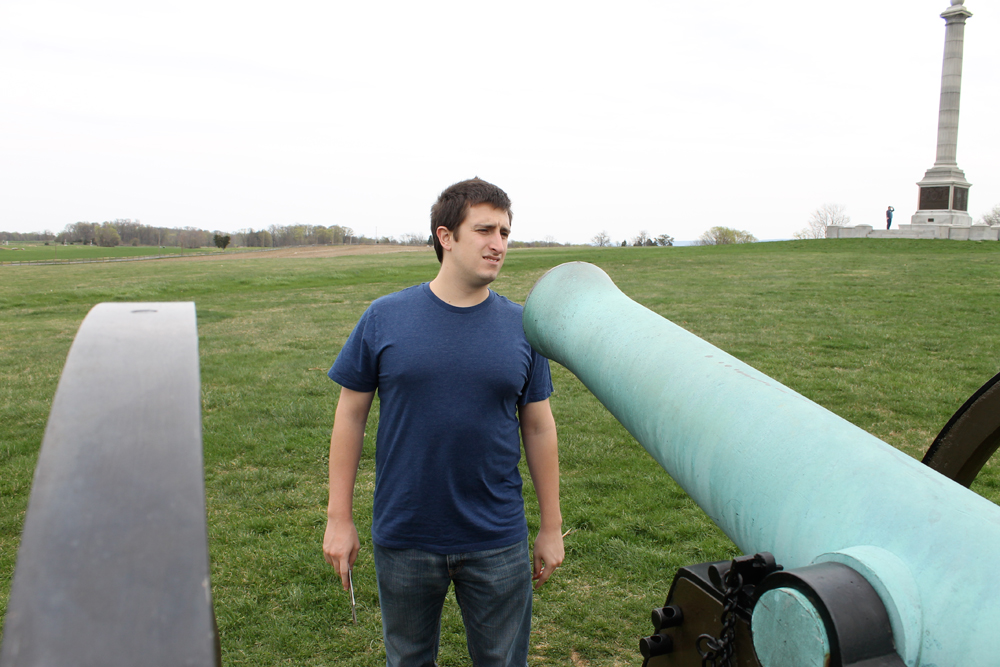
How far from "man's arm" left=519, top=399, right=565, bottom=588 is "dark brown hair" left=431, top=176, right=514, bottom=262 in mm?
715

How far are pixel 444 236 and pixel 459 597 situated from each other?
1281 mm

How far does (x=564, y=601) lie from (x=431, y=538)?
80.8 inches

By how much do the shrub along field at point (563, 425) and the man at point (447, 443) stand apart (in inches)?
54.8

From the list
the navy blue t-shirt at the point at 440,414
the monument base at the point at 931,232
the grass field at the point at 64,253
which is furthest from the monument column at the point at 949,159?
the grass field at the point at 64,253

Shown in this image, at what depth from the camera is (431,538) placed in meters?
2.43

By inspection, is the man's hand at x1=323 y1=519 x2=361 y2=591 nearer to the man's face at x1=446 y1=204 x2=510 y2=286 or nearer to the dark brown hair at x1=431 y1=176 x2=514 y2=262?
the man's face at x1=446 y1=204 x2=510 y2=286

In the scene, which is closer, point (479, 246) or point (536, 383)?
point (479, 246)

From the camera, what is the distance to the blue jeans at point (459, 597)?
2455 millimetres

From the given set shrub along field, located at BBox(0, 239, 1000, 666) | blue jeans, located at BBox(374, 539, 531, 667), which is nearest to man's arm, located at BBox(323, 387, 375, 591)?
blue jeans, located at BBox(374, 539, 531, 667)

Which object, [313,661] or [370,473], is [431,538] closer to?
[313,661]

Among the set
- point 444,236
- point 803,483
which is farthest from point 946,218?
point 803,483

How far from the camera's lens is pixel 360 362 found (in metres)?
2.48

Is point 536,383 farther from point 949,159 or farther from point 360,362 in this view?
point 949,159

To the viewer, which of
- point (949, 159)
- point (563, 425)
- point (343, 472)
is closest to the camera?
point (343, 472)
